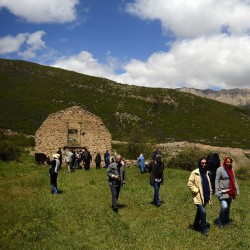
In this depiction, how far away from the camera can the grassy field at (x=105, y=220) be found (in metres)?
10.5

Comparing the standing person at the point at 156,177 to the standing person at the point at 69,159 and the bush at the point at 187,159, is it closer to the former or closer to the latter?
the standing person at the point at 69,159

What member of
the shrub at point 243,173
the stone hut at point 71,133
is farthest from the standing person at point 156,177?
the stone hut at point 71,133

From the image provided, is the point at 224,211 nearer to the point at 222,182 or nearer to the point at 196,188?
the point at 222,182

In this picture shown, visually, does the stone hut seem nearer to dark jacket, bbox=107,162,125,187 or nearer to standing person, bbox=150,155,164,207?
standing person, bbox=150,155,164,207

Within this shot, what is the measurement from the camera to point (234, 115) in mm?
101250

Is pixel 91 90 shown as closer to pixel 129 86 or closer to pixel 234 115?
pixel 129 86

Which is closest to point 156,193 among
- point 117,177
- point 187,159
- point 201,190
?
point 117,177

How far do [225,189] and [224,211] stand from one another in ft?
2.26

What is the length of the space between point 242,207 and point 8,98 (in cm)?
7309

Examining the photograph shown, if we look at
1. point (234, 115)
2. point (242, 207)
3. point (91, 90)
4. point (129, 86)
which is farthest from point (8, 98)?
point (242, 207)

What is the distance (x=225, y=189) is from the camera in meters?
Result: 12.4

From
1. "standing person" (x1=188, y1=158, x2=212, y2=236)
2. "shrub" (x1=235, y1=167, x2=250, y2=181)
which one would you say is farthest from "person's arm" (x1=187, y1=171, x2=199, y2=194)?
"shrub" (x1=235, y1=167, x2=250, y2=181)

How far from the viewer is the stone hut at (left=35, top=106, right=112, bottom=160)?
36.8m

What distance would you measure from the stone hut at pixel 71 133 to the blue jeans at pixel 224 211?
25765mm
